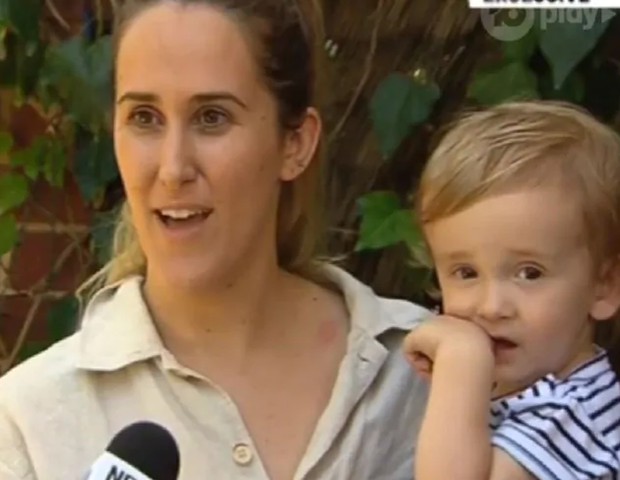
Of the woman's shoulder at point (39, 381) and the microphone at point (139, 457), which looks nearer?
the microphone at point (139, 457)

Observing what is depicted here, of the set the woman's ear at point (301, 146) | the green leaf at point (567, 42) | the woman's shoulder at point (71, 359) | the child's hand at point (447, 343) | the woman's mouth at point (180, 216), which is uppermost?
the green leaf at point (567, 42)

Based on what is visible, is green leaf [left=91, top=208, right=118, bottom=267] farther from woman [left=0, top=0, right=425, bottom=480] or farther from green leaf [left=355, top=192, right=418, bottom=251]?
woman [left=0, top=0, right=425, bottom=480]

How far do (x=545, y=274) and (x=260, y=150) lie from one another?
13.3 inches

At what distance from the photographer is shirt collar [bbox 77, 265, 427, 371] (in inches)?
66.2

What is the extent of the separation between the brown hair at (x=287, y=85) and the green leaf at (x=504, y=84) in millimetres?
358

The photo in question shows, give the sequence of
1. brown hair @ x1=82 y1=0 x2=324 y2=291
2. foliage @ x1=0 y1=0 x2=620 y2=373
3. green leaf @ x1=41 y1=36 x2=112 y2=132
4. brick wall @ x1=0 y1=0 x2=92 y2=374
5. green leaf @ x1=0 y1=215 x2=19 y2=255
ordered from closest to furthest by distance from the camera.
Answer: brown hair @ x1=82 y1=0 x2=324 y2=291
foliage @ x1=0 y1=0 x2=620 y2=373
green leaf @ x1=41 y1=36 x2=112 y2=132
green leaf @ x1=0 y1=215 x2=19 y2=255
brick wall @ x1=0 y1=0 x2=92 y2=374

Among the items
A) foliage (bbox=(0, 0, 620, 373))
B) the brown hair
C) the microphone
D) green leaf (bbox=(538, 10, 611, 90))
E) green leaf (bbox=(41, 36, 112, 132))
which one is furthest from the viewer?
green leaf (bbox=(41, 36, 112, 132))

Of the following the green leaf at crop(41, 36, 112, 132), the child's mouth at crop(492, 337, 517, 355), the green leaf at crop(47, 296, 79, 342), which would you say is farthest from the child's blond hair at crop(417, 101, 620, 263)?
the green leaf at crop(47, 296, 79, 342)

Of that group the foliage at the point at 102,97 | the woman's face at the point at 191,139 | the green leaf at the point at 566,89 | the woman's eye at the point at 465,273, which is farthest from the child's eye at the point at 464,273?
the green leaf at the point at 566,89

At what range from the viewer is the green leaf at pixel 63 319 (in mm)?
2582

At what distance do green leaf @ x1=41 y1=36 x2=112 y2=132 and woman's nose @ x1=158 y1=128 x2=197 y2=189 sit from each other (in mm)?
703

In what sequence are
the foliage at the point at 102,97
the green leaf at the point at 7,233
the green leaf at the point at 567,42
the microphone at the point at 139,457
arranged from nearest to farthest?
the microphone at the point at 139,457
the green leaf at the point at 567,42
the foliage at the point at 102,97
the green leaf at the point at 7,233

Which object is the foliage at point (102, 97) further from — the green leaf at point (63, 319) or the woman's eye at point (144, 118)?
the woman's eye at point (144, 118)

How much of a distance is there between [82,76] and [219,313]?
74 centimetres
